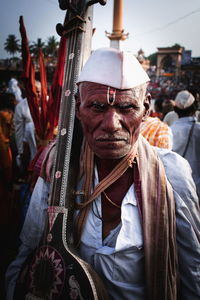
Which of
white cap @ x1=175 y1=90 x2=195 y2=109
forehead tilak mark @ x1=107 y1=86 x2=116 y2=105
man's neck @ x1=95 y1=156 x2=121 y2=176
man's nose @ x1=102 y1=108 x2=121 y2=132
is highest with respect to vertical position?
white cap @ x1=175 y1=90 x2=195 y2=109

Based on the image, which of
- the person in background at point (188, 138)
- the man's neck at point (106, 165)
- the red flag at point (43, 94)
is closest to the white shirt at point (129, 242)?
the man's neck at point (106, 165)

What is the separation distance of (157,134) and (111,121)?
1166 millimetres

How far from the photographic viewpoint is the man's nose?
1.02 meters

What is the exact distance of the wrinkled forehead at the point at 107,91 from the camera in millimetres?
1053

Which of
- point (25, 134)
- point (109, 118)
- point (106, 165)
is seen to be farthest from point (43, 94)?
point (25, 134)

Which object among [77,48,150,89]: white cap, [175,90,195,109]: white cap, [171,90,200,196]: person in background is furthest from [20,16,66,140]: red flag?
[175,90,195,109]: white cap

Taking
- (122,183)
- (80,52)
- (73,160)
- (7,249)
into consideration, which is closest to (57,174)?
(73,160)

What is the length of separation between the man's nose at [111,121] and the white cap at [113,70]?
131 millimetres

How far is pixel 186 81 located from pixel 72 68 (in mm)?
44193

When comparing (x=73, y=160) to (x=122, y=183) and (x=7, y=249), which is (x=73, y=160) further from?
(x=7, y=249)

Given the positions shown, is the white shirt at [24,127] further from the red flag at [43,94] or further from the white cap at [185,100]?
the white cap at [185,100]

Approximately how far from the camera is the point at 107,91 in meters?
1.05

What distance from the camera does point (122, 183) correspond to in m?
1.26

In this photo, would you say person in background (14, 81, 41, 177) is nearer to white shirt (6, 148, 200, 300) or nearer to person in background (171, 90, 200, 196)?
person in background (171, 90, 200, 196)
